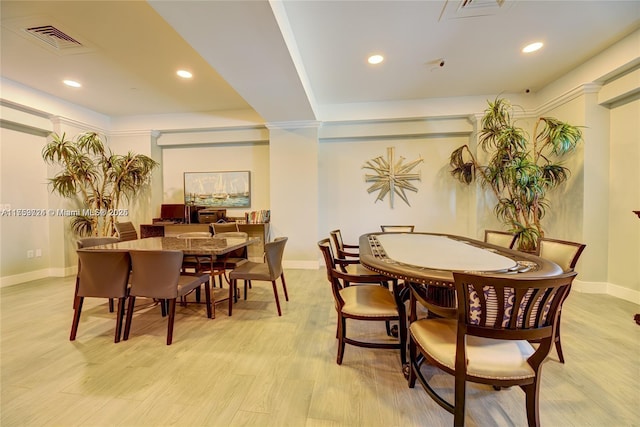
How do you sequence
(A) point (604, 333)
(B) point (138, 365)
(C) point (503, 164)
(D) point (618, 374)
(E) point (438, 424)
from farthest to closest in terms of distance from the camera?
(C) point (503, 164)
(A) point (604, 333)
(B) point (138, 365)
(D) point (618, 374)
(E) point (438, 424)

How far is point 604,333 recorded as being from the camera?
2.15m

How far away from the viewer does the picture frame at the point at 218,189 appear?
194 inches

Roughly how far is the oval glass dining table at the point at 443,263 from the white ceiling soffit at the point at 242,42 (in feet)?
6.55

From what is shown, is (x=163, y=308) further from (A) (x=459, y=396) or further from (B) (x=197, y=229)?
(A) (x=459, y=396)

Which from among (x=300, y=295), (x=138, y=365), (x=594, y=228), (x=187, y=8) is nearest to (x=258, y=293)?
(x=300, y=295)

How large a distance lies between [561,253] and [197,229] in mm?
5101

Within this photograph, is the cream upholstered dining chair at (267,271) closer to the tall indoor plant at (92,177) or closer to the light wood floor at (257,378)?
the light wood floor at (257,378)

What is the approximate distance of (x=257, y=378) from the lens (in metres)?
1.61

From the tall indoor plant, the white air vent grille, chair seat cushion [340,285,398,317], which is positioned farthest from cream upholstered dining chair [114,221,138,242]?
chair seat cushion [340,285,398,317]

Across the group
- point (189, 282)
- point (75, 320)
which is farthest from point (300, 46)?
point (75, 320)

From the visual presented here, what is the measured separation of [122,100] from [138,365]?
437 cm

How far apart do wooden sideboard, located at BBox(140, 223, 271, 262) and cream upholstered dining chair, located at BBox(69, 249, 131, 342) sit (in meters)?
2.35

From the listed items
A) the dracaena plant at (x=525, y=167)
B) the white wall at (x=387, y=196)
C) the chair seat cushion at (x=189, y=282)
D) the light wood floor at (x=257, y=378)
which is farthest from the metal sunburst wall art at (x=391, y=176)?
the chair seat cushion at (x=189, y=282)

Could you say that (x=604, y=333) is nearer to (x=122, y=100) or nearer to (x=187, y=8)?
(x=187, y=8)
